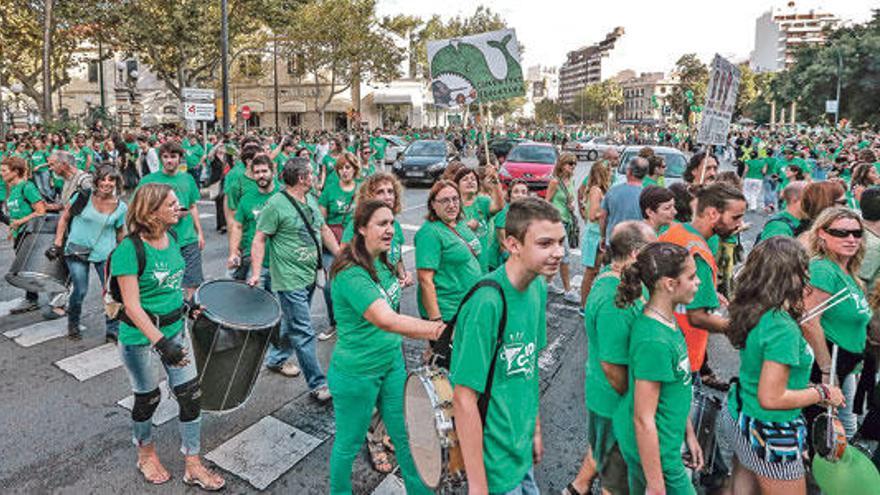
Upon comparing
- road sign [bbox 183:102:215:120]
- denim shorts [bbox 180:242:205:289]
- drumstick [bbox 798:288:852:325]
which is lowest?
denim shorts [bbox 180:242:205:289]

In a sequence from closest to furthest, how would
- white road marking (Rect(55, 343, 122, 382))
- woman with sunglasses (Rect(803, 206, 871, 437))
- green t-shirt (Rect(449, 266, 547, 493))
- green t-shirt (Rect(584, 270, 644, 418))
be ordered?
green t-shirt (Rect(449, 266, 547, 493)) → green t-shirt (Rect(584, 270, 644, 418)) → woman with sunglasses (Rect(803, 206, 871, 437)) → white road marking (Rect(55, 343, 122, 382))

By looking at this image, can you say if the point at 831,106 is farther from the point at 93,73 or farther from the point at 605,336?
the point at 93,73

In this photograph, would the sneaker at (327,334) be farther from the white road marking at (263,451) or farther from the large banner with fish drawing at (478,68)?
the large banner with fish drawing at (478,68)

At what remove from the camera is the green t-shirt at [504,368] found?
7.18 feet

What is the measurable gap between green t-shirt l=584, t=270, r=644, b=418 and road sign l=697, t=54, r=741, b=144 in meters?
4.52

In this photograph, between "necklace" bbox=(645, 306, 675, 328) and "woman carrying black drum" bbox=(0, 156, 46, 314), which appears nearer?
"necklace" bbox=(645, 306, 675, 328)

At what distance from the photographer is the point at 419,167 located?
822 inches

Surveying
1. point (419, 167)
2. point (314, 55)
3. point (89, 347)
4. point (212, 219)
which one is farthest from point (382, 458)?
point (314, 55)

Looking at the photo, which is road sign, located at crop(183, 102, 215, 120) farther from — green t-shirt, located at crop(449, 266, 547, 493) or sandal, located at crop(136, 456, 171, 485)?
green t-shirt, located at crop(449, 266, 547, 493)

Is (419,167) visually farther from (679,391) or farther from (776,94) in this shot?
(776,94)

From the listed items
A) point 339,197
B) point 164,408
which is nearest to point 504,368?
point 164,408

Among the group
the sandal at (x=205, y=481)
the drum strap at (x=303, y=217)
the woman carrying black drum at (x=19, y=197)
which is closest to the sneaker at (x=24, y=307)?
the woman carrying black drum at (x=19, y=197)

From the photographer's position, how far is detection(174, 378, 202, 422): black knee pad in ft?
11.8

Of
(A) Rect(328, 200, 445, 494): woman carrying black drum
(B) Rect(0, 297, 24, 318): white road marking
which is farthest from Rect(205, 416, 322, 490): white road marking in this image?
(B) Rect(0, 297, 24, 318): white road marking
